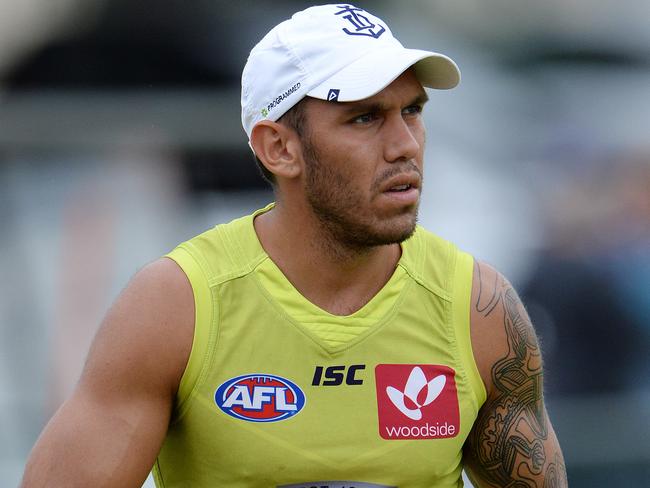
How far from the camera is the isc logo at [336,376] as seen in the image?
2.67 m

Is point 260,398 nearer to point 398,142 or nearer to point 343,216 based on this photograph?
point 343,216

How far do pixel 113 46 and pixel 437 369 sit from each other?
9.20 feet

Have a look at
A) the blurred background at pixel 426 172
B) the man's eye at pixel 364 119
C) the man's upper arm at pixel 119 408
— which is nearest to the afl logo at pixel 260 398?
the man's upper arm at pixel 119 408

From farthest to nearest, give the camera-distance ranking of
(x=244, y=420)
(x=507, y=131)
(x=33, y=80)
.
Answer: (x=507, y=131)
(x=33, y=80)
(x=244, y=420)

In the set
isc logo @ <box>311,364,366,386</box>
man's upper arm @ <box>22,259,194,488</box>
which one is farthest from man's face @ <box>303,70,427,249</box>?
man's upper arm @ <box>22,259,194,488</box>

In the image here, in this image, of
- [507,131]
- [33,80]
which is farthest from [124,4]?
[507,131]

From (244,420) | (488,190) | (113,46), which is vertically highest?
(113,46)

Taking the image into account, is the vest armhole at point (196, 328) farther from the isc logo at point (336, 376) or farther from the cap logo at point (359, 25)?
the cap logo at point (359, 25)

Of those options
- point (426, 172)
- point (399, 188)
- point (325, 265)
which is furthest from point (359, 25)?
point (426, 172)

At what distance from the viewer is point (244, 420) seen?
2.61 m

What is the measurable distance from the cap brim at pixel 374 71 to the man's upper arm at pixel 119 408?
612 mm

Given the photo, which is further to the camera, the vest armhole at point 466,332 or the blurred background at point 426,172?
the blurred background at point 426,172

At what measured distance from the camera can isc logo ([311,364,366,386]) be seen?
267 centimetres

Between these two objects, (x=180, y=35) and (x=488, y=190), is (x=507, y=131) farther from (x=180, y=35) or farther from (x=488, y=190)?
(x=180, y=35)
